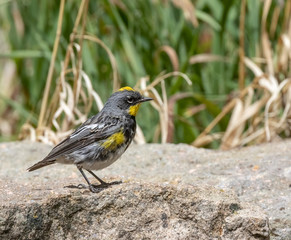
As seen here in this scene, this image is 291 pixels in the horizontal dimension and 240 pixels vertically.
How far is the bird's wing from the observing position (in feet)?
14.2

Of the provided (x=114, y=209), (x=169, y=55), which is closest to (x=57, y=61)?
(x=169, y=55)

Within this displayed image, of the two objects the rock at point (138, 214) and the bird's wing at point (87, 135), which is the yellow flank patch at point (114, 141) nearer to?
the bird's wing at point (87, 135)

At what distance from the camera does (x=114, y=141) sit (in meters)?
4.33

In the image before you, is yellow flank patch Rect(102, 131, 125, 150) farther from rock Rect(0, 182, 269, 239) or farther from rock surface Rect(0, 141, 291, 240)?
rock Rect(0, 182, 269, 239)

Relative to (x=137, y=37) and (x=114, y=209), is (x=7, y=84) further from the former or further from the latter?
(x=114, y=209)

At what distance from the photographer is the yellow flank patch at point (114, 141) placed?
432 cm

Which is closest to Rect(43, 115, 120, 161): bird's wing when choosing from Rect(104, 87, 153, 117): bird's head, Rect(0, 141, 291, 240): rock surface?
Rect(104, 87, 153, 117): bird's head

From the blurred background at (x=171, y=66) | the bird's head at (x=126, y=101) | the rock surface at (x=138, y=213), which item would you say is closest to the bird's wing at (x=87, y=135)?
the bird's head at (x=126, y=101)

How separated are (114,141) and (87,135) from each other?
A: 217mm

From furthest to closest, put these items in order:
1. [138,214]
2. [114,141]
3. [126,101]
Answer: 1. [126,101]
2. [114,141]
3. [138,214]

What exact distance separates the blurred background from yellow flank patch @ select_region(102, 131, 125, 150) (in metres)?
1.82

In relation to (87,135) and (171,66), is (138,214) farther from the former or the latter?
(171,66)

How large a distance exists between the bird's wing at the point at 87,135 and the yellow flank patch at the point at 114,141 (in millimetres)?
30

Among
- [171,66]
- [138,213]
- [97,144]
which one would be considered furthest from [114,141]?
[171,66]
